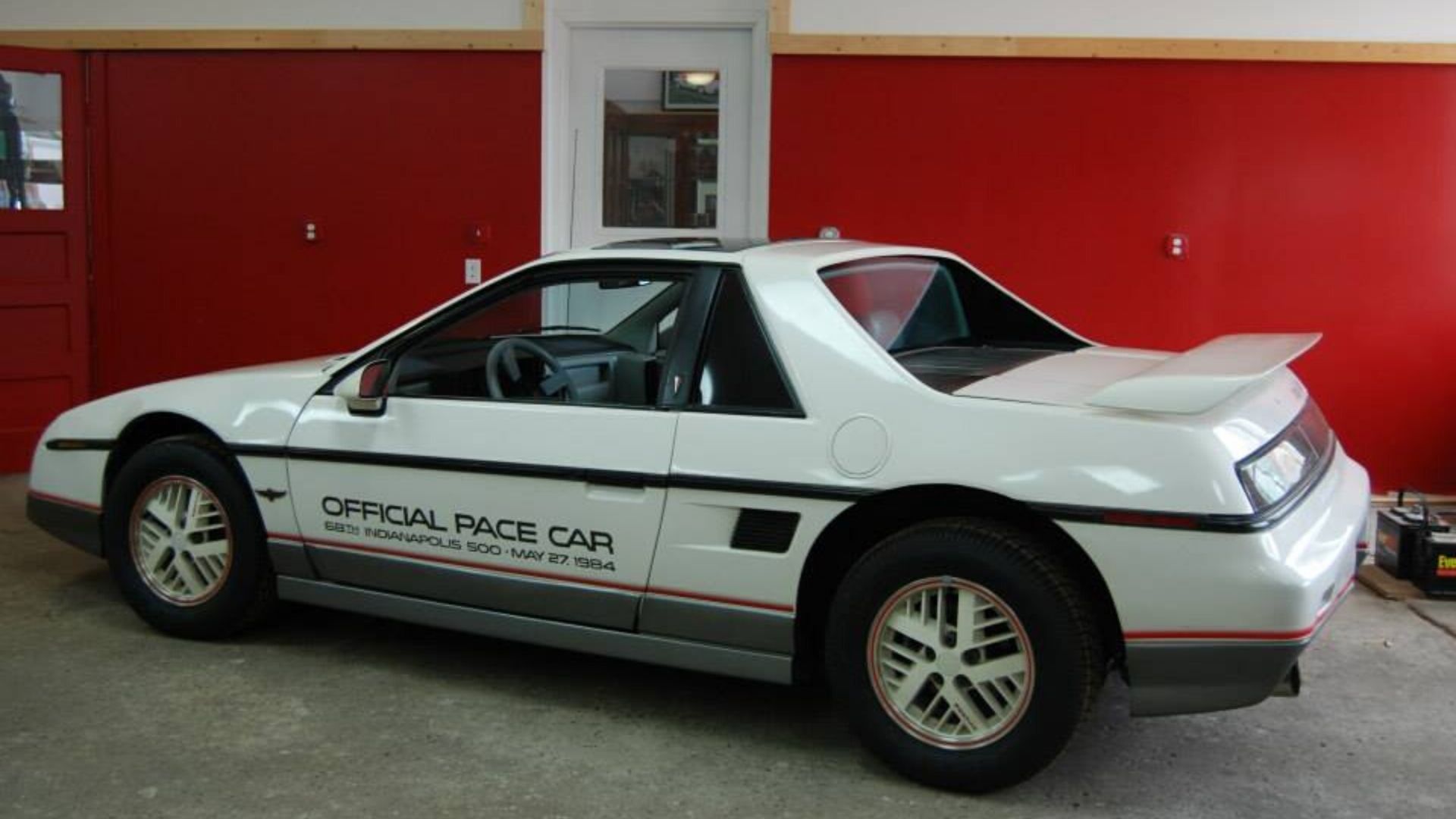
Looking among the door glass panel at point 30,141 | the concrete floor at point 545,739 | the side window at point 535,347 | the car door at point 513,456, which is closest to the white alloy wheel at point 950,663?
the concrete floor at point 545,739

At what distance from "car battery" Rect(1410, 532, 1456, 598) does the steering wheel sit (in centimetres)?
344

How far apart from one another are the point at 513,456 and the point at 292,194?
4.48 meters

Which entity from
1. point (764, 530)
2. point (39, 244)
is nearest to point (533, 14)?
point (39, 244)

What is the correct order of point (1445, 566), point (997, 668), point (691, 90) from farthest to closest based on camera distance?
point (691, 90)
point (1445, 566)
point (997, 668)

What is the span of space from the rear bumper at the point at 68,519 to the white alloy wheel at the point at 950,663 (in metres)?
2.87

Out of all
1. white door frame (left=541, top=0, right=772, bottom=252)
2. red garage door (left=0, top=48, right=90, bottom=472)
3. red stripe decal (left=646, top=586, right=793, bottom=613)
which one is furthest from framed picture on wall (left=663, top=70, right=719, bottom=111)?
red stripe decal (left=646, top=586, right=793, bottom=613)

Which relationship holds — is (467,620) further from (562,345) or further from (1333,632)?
(1333,632)

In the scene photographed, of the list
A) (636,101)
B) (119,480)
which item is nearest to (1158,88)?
(636,101)

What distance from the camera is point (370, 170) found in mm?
7742

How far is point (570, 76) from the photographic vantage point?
25.1 ft

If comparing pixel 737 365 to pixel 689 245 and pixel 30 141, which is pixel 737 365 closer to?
pixel 689 245

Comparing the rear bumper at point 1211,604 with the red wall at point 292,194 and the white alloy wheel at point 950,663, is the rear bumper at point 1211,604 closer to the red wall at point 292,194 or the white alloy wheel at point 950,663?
the white alloy wheel at point 950,663

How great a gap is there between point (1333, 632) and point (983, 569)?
7.40ft

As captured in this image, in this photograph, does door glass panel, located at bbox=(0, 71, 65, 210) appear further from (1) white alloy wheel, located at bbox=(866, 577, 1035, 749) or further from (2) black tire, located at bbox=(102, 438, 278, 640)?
(1) white alloy wheel, located at bbox=(866, 577, 1035, 749)
